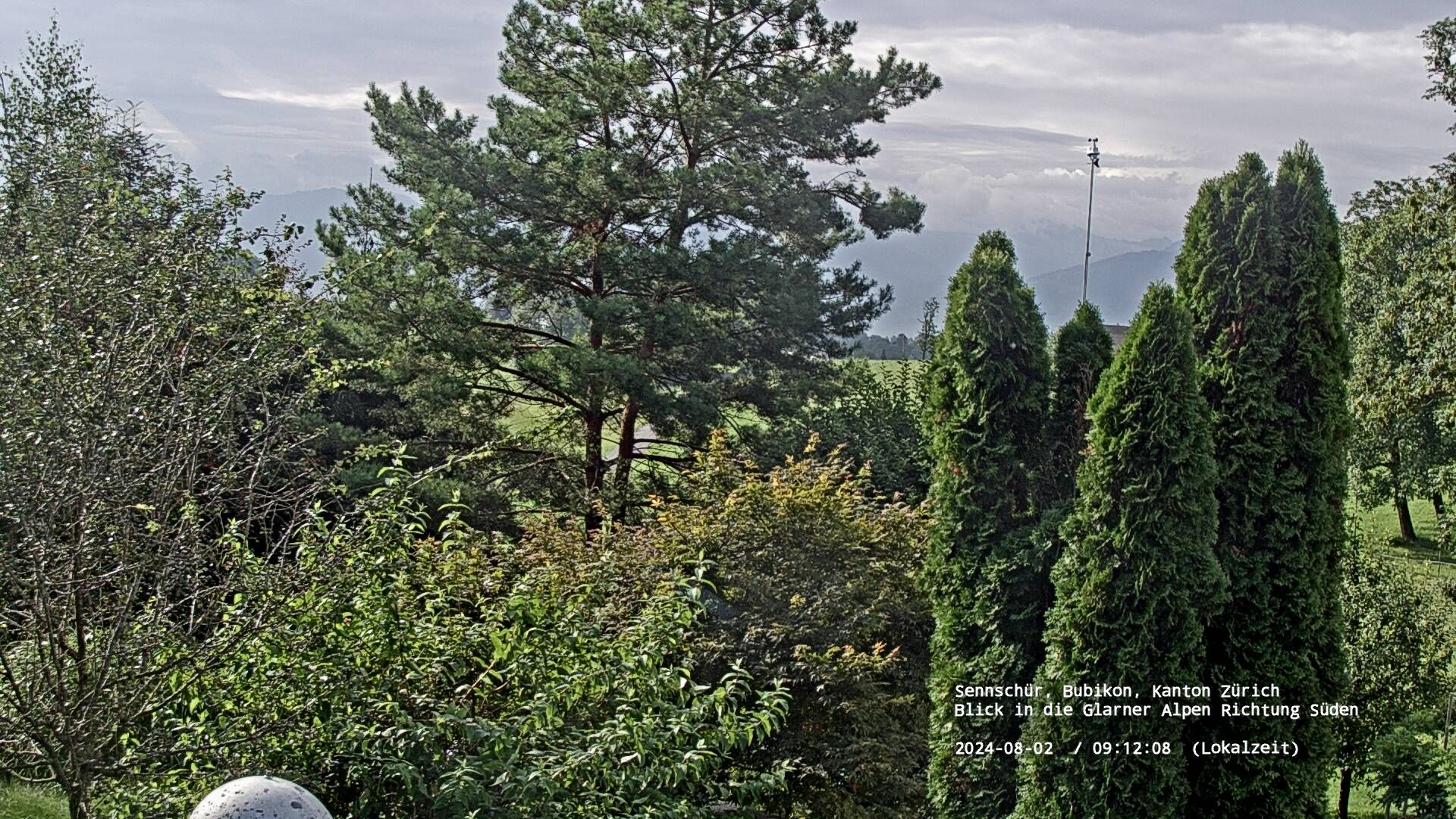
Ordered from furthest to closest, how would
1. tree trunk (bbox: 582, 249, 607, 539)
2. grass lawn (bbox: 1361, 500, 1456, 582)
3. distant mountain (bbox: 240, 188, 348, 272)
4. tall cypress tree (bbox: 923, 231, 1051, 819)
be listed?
grass lawn (bbox: 1361, 500, 1456, 582) < tree trunk (bbox: 582, 249, 607, 539) < tall cypress tree (bbox: 923, 231, 1051, 819) < distant mountain (bbox: 240, 188, 348, 272)

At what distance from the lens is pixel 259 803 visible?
9.06 ft

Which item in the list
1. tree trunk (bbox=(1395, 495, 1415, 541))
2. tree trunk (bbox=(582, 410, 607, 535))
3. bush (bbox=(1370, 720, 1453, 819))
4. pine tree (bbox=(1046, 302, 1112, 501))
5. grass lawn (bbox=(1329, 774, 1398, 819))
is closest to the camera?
pine tree (bbox=(1046, 302, 1112, 501))

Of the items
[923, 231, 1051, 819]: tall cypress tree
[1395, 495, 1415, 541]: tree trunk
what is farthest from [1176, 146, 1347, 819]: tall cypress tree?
[1395, 495, 1415, 541]: tree trunk

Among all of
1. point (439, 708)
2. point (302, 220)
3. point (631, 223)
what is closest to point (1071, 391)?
point (439, 708)

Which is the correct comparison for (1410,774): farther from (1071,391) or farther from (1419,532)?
(1419,532)

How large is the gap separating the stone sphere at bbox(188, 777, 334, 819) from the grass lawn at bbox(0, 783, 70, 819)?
5471 millimetres

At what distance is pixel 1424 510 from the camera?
35.2 metres

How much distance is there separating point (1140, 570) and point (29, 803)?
7625mm

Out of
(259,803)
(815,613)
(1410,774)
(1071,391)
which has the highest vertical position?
(1071,391)

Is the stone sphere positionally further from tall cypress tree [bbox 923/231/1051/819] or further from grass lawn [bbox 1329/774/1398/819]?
grass lawn [bbox 1329/774/1398/819]

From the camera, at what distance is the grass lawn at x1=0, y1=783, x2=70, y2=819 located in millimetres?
7023

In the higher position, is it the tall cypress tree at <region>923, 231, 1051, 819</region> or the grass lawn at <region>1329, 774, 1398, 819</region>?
the tall cypress tree at <region>923, 231, 1051, 819</region>

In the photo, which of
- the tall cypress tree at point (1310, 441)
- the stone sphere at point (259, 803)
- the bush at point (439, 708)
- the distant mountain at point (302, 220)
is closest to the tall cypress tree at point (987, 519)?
the tall cypress tree at point (1310, 441)

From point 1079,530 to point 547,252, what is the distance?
426 inches
